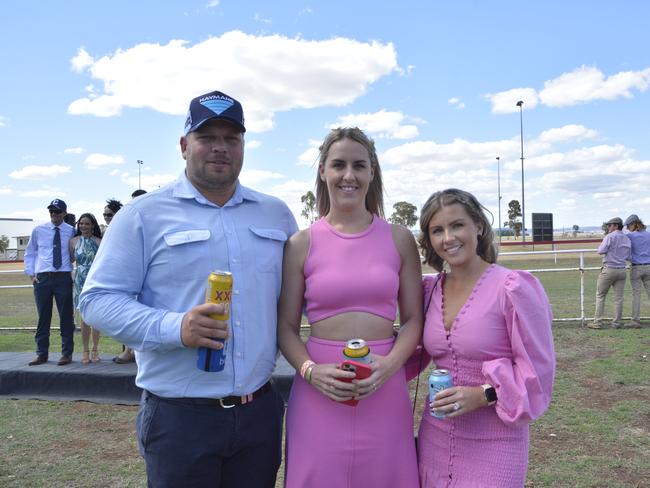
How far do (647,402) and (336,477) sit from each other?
15.0ft

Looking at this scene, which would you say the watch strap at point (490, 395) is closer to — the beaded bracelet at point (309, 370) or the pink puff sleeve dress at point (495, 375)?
the pink puff sleeve dress at point (495, 375)

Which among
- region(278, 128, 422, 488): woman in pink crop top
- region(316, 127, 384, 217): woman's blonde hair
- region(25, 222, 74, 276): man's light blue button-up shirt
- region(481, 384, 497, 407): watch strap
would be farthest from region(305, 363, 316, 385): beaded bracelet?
region(25, 222, 74, 276): man's light blue button-up shirt

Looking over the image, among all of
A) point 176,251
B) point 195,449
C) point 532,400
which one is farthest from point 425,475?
point 176,251

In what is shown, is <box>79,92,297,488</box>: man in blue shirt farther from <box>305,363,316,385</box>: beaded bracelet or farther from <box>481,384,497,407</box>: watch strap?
<box>481,384,497,407</box>: watch strap

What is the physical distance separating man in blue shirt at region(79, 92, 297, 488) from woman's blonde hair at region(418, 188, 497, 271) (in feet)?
2.29

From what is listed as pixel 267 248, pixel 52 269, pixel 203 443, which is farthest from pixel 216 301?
pixel 52 269

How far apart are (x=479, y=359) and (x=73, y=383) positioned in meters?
5.25

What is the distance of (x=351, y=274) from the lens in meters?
2.16

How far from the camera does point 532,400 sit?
1.90 meters

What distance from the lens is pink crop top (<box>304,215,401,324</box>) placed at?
2.14 m

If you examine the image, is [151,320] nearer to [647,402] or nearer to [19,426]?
[19,426]

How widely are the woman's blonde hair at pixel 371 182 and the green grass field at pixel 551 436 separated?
2.48 metres

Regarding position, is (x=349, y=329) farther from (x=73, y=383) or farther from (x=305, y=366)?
(x=73, y=383)

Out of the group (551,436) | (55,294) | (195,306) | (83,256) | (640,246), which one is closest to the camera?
(195,306)
